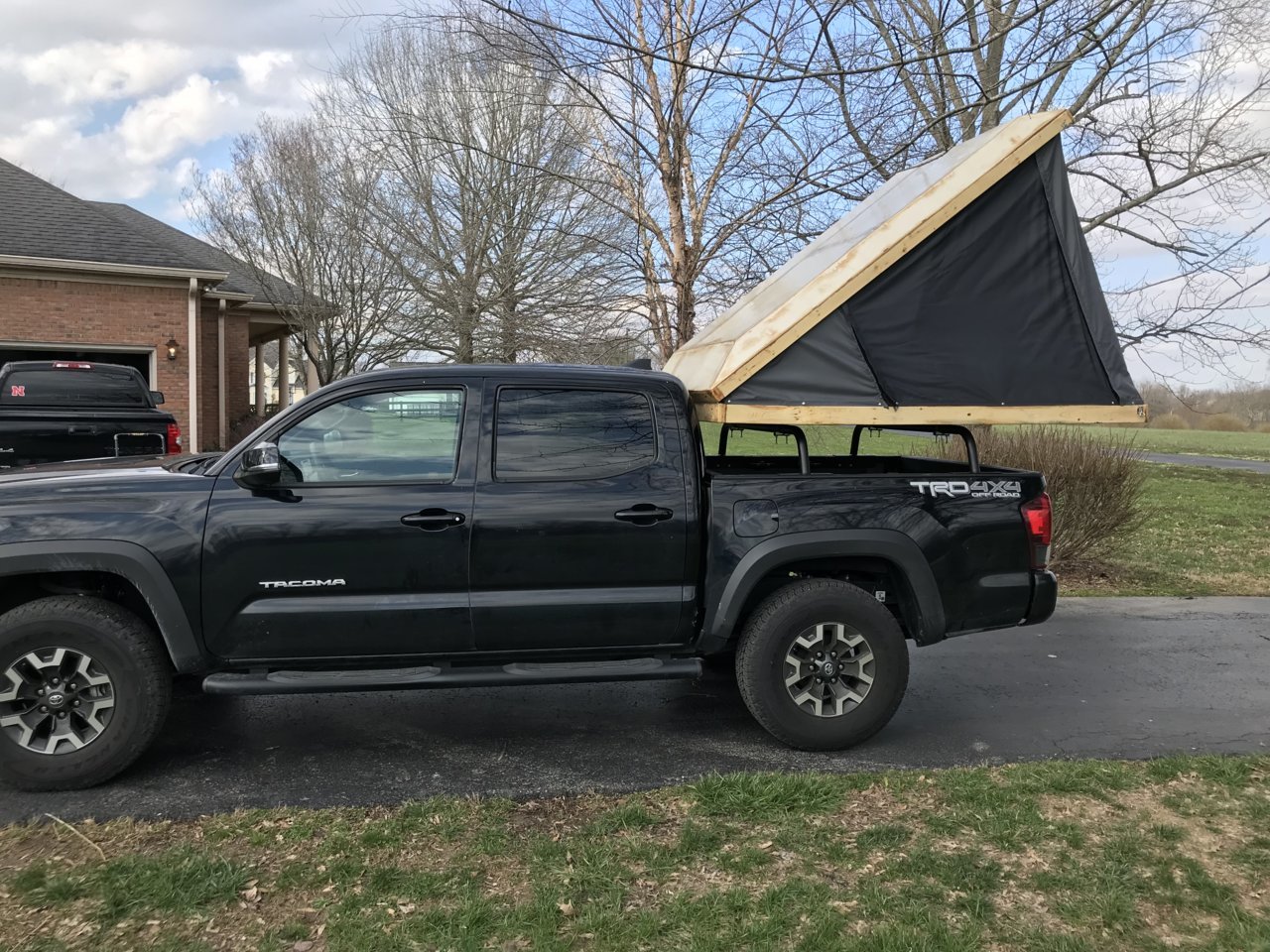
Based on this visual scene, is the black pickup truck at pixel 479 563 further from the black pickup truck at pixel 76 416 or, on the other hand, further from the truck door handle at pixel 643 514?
the black pickup truck at pixel 76 416

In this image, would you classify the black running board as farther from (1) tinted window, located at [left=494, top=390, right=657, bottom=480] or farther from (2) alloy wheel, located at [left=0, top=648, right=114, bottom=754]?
(1) tinted window, located at [left=494, top=390, right=657, bottom=480]

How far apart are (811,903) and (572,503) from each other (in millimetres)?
1982

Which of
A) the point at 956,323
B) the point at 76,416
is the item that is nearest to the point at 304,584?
the point at 956,323

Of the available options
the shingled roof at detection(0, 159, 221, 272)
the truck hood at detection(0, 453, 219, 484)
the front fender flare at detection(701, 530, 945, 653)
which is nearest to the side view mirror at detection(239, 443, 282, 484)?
the truck hood at detection(0, 453, 219, 484)

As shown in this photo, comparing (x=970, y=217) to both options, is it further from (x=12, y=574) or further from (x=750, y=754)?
(x=12, y=574)

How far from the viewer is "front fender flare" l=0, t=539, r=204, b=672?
12.7ft

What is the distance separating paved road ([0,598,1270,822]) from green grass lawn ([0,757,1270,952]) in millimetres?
308

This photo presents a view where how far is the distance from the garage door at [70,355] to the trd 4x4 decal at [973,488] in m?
14.9

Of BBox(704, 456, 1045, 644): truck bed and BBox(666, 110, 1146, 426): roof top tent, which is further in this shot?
BBox(666, 110, 1146, 426): roof top tent

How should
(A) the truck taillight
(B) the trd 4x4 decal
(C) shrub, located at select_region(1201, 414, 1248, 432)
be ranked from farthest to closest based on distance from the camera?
1. (C) shrub, located at select_region(1201, 414, 1248, 432)
2. (A) the truck taillight
3. (B) the trd 4x4 decal

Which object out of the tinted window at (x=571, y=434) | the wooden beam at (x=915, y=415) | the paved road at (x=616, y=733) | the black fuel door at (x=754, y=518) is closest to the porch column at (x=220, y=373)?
the paved road at (x=616, y=733)

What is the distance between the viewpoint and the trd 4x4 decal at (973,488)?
4.61 metres

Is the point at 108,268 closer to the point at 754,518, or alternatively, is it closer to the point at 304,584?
the point at 304,584

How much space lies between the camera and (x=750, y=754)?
14.9ft
